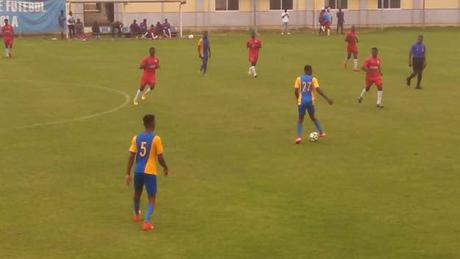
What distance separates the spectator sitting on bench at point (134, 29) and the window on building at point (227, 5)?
10.5 metres

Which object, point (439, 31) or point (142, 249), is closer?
point (142, 249)

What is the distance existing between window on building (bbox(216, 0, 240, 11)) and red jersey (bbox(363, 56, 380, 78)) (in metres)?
46.8

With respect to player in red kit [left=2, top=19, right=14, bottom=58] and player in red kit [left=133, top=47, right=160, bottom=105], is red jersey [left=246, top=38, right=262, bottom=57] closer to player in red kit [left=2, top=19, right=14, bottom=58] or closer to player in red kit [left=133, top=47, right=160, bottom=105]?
player in red kit [left=133, top=47, right=160, bottom=105]

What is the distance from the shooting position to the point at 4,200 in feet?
59.5

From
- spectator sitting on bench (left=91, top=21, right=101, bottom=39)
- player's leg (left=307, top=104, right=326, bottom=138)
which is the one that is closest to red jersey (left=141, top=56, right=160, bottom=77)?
player's leg (left=307, top=104, right=326, bottom=138)

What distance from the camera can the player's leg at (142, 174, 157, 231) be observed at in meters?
15.7

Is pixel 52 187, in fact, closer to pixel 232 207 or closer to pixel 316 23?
pixel 232 207

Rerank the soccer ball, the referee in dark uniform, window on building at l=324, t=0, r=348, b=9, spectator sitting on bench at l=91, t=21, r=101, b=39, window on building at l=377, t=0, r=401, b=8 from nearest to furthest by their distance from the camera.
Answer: the soccer ball < the referee in dark uniform < spectator sitting on bench at l=91, t=21, r=101, b=39 < window on building at l=324, t=0, r=348, b=9 < window on building at l=377, t=0, r=401, b=8

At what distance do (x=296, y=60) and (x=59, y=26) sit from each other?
85.1 ft

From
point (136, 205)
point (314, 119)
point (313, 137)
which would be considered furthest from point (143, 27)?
point (136, 205)

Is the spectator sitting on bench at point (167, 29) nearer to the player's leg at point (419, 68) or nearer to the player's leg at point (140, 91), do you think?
the player's leg at point (419, 68)

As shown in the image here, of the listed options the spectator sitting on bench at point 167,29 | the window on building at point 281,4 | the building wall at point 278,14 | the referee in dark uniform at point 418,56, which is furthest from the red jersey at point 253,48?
the window on building at point 281,4

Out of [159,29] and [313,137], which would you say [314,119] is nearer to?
[313,137]

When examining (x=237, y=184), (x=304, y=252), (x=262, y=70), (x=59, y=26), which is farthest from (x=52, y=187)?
(x=59, y=26)
